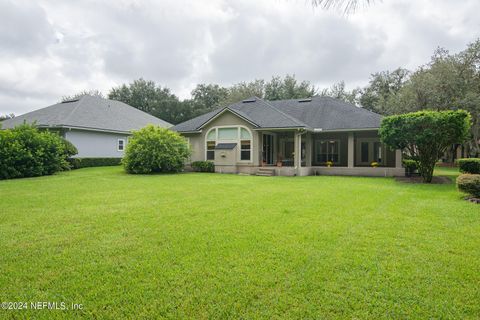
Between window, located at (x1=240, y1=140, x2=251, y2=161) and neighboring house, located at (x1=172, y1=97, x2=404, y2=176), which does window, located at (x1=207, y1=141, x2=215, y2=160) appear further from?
window, located at (x1=240, y1=140, x2=251, y2=161)

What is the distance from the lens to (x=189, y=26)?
14984 millimetres

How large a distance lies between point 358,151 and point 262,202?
48.6ft

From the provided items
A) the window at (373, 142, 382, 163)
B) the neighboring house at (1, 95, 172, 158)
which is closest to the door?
the window at (373, 142, 382, 163)

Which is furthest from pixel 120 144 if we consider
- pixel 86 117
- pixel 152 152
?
pixel 152 152

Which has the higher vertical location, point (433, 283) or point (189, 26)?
point (189, 26)

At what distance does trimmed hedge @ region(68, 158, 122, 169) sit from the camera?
1966cm

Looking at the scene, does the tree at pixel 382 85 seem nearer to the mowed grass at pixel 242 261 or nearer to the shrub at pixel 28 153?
the mowed grass at pixel 242 261

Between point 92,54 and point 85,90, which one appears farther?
point 85,90

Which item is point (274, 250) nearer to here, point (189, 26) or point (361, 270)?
point (361, 270)

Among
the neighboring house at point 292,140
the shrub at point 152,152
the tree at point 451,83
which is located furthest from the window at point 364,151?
the shrub at point 152,152

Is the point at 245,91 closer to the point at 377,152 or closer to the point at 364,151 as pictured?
the point at 364,151

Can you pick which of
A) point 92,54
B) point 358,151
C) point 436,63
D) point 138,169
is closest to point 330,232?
point 138,169

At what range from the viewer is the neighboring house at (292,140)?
58.4 feet

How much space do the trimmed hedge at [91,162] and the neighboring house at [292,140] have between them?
20.5 feet
